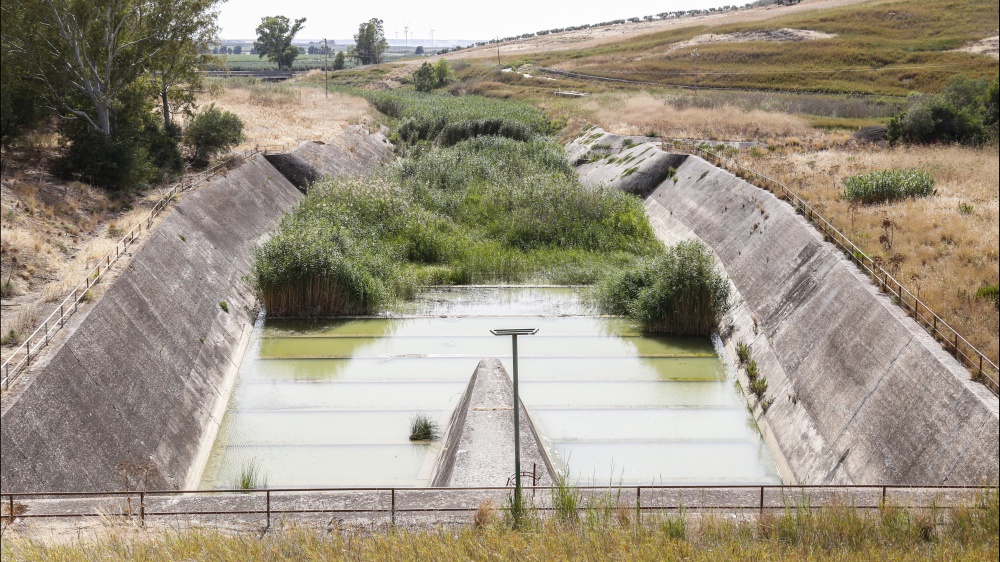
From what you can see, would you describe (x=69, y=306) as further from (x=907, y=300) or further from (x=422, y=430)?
(x=907, y=300)

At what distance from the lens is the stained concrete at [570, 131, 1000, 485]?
13953 mm

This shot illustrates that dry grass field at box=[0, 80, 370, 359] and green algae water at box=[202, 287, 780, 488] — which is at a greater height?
dry grass field at box=[0, 80, 370, 359]

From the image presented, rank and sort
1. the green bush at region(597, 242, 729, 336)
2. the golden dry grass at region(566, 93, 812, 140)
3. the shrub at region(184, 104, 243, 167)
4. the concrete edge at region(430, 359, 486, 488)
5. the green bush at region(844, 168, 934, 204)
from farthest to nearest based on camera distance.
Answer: the golden dry grass at region(566, 93, 812, 140) → the shrub at region(184, 104, 243, 167) → the green bush at region(844, 168, 934, 204) → the green bush at region(597, 242, 729, 336) → the concrete edge at region(430, 359, 486, 488)

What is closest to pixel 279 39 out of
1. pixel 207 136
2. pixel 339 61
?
pixel 339 61

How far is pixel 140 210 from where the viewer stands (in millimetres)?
29266

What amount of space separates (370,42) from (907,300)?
159 meters

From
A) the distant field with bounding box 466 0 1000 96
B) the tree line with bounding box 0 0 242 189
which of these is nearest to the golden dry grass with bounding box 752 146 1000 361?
the distant field with bounding box 466 0 1000 96

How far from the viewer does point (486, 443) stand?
1619 centimetres

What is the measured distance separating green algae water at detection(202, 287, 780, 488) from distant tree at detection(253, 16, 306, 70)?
119840 mm

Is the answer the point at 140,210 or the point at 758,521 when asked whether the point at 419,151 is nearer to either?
the point at 140,210

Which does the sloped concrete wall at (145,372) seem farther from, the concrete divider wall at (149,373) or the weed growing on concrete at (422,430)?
the weed growing on concrete at (422,430)

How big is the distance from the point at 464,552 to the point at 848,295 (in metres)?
13.2

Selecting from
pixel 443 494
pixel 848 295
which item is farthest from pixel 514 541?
Answer: pixel 848 295

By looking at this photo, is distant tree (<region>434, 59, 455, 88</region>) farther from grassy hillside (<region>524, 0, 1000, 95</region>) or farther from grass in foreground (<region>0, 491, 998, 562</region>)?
grass in foreground (<region>0, 491, 998, 562</region>)
